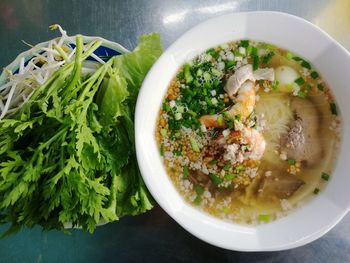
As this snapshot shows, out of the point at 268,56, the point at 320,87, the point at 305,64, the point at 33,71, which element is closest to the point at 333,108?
the point at 320,87

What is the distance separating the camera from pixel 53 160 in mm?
1471

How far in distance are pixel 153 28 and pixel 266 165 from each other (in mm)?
762

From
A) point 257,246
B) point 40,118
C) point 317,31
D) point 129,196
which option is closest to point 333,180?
point 257,246

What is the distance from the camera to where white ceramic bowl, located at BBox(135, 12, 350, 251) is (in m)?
1.59

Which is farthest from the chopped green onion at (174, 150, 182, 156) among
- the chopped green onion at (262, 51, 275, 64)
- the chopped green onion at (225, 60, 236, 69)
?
the chopped green onion at (262, 51, 275, 64)

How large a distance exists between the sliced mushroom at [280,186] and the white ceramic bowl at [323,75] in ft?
0.25

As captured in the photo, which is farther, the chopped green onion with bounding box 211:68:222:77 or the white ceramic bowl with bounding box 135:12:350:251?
the chopped green onion with bounding box 211:68:222:77

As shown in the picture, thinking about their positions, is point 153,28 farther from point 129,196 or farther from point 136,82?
point 129,196

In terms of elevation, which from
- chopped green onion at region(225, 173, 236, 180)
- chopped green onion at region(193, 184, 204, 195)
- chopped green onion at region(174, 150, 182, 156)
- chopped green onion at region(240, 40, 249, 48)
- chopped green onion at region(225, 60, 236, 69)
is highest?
chopped green onion at region(240, 40, 249, 48)

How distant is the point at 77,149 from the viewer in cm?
143

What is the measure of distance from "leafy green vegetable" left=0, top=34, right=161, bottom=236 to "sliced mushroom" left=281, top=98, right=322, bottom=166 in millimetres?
567

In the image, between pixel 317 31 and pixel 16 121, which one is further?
pixel 317 31

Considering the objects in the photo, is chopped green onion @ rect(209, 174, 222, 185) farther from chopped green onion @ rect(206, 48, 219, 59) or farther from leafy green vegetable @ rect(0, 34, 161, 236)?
chopped green onion @ rect(206, 48, 219, 59)

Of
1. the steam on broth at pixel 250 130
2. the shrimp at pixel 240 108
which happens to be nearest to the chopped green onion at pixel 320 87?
the steam on broth at pixel 250 130
